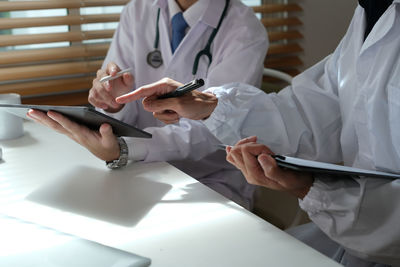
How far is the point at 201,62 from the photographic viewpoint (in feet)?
4.63

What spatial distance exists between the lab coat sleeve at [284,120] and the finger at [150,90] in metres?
0.15

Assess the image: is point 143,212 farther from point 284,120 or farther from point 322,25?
point 322,25

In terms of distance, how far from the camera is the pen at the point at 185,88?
917 mm

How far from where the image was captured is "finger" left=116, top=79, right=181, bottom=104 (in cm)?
99

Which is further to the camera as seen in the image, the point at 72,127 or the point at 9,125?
the point at 9,125

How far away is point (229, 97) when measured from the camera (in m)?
1.15

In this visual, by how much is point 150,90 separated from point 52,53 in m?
0.82

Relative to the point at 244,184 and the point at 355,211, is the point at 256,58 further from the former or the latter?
the point at 355,211

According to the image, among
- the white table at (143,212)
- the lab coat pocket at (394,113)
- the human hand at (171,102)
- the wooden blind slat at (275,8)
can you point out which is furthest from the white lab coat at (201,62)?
the wooden blind slat at (275,8)

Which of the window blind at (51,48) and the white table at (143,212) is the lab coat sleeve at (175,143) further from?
the window blind at (51,48)

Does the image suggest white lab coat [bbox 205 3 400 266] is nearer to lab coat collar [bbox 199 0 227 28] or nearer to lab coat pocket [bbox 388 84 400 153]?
lab coat pocket [bbox 388 84 400 153]

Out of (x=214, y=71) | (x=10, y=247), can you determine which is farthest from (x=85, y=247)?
(x=214, y=71)

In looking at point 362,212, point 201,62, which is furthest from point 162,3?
point 362,212

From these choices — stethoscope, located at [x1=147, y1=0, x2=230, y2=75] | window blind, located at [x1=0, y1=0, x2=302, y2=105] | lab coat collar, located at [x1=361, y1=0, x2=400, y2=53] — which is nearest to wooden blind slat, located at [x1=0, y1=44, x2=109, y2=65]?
window blind, located at [x1=0, y1=0, x2=302, y2=105]
